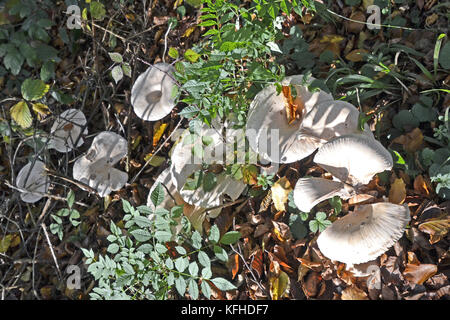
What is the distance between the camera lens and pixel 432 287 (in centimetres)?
178

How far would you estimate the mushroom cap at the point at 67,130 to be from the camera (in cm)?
272

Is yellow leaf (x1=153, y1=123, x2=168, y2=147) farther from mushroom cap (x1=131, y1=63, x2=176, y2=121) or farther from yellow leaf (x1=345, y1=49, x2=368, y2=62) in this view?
yellow leaf (x1=345, y1=49, x2=368, y2=62)

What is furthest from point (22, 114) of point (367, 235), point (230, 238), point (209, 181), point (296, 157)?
point (367, 235)

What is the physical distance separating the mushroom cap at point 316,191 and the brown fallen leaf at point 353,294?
41 cm

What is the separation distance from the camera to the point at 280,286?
6.64 ft

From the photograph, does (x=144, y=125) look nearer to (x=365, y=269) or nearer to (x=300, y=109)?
(x=300, y=109)

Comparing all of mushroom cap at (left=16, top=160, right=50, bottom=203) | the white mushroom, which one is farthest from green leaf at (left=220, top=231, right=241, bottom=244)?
mushroom cap at (left=16, top=160, right=50, bottom=203)

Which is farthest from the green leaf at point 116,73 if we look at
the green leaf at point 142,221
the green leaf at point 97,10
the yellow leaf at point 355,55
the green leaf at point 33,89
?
the yellow leaf at point 355,55

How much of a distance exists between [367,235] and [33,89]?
228 cm

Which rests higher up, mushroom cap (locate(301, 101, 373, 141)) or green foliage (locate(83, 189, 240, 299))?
mushroom cap (locate(301, 101, 373, 141))

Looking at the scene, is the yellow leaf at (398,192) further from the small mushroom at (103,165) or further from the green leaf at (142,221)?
the small mushroom at (103,165)

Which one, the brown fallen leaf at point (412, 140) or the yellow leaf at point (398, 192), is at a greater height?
the brown fallen leaf at point (412, 140)

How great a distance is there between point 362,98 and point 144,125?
1331mm

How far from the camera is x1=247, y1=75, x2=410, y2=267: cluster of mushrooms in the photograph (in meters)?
1.70
